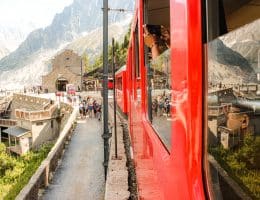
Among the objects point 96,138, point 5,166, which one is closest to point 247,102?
point 96,138

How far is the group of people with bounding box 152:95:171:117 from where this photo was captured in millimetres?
2395

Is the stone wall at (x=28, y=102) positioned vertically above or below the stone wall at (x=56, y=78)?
below

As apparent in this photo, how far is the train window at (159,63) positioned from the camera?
2.39m

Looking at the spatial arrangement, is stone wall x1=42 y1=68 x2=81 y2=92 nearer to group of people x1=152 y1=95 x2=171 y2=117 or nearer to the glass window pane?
group of people x1=152 y1=95 x2=171 y2=117

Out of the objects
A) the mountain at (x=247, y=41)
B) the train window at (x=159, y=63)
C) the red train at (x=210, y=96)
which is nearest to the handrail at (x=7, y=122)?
the train window at (x=159, y=63)

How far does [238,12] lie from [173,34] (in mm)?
550

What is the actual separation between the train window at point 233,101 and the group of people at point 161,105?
0.87m

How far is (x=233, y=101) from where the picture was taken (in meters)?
1.33

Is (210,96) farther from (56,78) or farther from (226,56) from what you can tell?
(56,78)

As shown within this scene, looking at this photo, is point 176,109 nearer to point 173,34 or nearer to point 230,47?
point 173,34

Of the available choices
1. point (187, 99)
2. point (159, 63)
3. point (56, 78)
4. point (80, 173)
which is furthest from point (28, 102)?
point (187, 99)

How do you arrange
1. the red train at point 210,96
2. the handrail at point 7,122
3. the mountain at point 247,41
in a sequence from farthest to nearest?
the handrail at point 7,122 < the red train at point 210,96 < the mountain at point 247,41

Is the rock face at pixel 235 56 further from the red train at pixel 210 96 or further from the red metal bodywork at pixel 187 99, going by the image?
the red metal bodywork at pixel 187 99

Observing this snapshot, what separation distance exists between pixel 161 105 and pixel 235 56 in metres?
1.40
